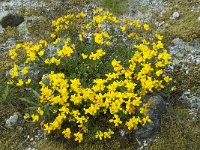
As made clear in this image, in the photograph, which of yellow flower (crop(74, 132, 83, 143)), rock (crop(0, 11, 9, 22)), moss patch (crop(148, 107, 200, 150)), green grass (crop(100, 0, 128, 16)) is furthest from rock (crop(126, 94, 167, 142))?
rock (crop(0, 11, 9, 22))

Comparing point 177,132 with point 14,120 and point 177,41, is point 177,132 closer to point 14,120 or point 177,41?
point 177,41

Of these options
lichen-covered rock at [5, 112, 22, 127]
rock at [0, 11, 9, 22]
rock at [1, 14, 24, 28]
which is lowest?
lichen-covered rock at [5, 112, 22, 127]

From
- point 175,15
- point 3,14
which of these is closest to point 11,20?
point 3,14

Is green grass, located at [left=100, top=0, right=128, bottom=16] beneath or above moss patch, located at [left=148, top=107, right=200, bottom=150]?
above

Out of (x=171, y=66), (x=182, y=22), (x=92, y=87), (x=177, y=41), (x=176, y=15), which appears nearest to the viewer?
(x=92, y=87)

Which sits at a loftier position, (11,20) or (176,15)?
(176,15)

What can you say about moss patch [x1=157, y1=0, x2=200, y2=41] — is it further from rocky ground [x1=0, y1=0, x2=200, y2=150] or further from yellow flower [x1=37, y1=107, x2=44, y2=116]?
yellow flower [x1=37, y1=107, x2=44, y2=116]

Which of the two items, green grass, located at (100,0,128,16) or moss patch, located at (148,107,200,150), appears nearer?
moss patch, located at (148,107,200,150)

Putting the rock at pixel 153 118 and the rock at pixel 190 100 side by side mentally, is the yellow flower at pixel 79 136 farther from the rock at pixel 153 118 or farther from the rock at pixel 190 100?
the rock at pixel 190 100

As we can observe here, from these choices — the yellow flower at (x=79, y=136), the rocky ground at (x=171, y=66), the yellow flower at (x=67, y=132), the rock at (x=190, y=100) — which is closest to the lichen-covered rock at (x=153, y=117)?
the rocky ground at (x=171, y=66)
